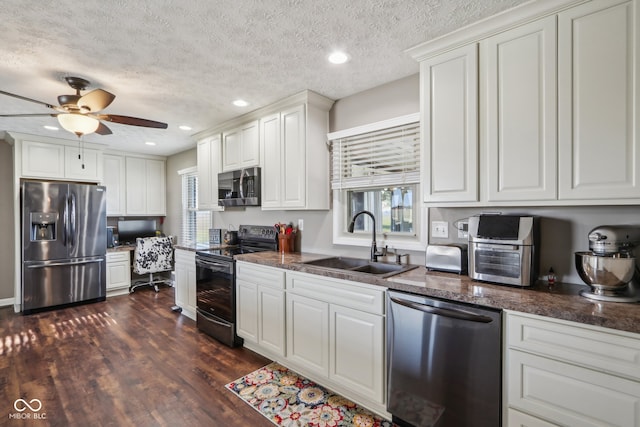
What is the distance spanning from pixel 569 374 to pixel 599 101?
1285 mm

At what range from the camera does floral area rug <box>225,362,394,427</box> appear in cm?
197

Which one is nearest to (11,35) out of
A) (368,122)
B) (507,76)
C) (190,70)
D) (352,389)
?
(190,70)

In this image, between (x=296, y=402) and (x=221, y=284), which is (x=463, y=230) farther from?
(x=221, y=284)

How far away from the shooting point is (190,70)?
2.39 metres

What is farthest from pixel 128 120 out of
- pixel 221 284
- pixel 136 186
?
pixel 136 186

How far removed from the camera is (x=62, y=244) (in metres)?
4.31

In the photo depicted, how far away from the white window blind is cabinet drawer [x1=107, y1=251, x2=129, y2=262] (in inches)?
162

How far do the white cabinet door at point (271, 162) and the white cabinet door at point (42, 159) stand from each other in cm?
355

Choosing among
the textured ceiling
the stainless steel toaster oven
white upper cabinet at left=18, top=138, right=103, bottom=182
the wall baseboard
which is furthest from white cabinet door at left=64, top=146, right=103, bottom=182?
the stainless steel toaster oven

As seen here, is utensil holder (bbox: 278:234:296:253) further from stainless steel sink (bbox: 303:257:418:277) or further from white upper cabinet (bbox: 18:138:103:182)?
white upper cabinet (bbox: 18:138:103:182)

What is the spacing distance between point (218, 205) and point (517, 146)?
3.38 metres

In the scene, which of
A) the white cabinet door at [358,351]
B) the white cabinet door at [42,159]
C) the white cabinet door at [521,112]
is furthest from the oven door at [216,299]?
the white cabinet door at [42,159]

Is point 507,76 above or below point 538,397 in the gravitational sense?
above

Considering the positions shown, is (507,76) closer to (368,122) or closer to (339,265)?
(368,122)
